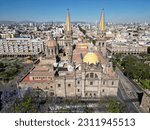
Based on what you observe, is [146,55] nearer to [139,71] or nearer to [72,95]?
[139,71]

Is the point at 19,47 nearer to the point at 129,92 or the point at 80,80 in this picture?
the point at 80,80

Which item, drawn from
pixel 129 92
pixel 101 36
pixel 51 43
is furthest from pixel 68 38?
pixel 129 92

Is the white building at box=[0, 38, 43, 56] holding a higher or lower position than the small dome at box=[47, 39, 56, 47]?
lower

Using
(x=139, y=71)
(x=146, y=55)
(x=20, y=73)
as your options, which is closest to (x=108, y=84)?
(x=139, y=71)

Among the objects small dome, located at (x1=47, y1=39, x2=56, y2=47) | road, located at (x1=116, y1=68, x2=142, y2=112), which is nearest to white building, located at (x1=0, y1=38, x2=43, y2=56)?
small dome, located at (x1=47, y1=39, x2=56, y2=47)

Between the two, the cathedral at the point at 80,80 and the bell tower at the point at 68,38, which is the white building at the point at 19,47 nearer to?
the bell tower at the point at 68,38

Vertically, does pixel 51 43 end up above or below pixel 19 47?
above

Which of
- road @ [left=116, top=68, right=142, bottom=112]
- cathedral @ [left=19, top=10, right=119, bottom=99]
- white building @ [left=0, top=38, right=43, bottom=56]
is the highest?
white building @ [left=0, top=38, right=43, bottom=56]

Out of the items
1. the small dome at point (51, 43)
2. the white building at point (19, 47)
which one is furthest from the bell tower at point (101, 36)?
the white building at point (19, 47)

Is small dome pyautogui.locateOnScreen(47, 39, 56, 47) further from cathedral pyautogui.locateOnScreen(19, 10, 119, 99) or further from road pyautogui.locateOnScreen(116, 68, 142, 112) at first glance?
road pyautogui.locateOnScreen(116, 68, 142, 112)
